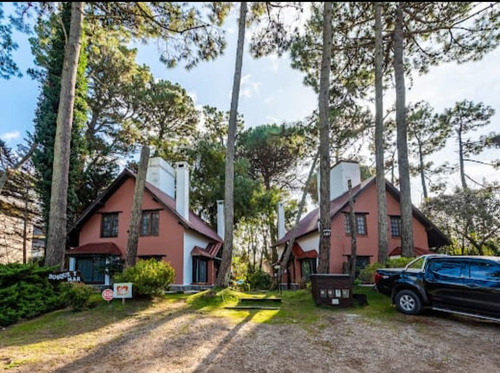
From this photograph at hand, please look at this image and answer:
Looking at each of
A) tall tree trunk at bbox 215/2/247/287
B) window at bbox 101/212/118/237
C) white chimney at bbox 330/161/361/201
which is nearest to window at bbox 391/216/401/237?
white chimney at bbox 330/161/361/201

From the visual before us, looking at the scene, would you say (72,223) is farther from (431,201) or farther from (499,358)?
(431,201)

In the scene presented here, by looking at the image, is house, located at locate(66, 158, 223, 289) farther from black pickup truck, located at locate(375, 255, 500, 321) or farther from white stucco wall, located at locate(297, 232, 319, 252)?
black pickup truck, located at locate(375, 255, 500, 321)

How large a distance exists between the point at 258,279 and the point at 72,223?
39.0 ft

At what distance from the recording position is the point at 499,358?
19.8 ft

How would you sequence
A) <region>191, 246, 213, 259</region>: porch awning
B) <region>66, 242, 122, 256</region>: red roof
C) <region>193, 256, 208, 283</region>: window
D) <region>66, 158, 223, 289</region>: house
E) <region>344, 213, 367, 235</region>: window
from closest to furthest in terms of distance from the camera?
<region>66, 242, 122, 256</region>: red roof < <region>66, 158, 223, 289</region>: house < <region>191, 246, 213, 259</region>: porch awning < <region>193, 256, 208, 283</region>: window < <region>344, 213, 367, 235</region>: window

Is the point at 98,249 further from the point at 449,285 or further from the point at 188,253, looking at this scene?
the point at 449,285

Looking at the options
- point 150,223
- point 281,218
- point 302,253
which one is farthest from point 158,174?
point 281,218

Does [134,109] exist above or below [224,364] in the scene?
above

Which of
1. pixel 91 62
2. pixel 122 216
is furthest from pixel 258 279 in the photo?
pixel 91 62

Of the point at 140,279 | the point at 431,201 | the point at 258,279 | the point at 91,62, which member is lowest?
the point at 258,279

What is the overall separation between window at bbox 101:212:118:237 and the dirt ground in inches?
416

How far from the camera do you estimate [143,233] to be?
1784 centimetres

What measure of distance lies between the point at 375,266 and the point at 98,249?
13.4 m

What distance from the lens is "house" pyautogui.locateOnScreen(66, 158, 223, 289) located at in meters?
17.1
